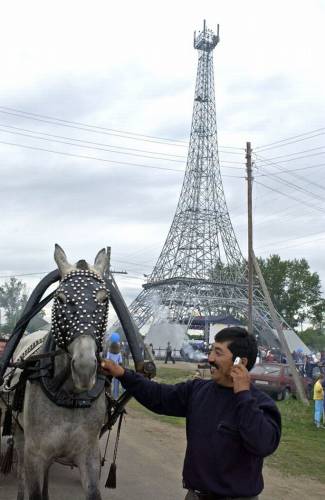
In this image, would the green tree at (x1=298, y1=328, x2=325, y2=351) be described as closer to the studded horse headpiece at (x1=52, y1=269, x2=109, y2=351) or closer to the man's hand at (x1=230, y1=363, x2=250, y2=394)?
the studded horse headpiece at (x1=52, y1=269, x2=109, y2=351)

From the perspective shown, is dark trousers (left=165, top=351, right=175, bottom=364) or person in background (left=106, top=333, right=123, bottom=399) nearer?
person in background (left=106, top=333, right=123, bottom=399)

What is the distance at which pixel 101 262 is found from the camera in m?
4.86

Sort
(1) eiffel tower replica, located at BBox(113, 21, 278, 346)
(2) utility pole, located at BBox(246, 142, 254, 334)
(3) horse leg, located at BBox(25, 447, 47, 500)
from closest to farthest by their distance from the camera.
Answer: (3) horse leg, located at BBox(25, 447, 47, 500), (2) utility pole, located at BBox(246, 142, 254, 334), (1) eiffel tower replica, located at BBox(113, 21, 278, 346)

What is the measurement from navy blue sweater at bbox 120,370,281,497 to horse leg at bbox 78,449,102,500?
4.17 ft

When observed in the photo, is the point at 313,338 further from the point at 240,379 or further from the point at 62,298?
the point at 240,379

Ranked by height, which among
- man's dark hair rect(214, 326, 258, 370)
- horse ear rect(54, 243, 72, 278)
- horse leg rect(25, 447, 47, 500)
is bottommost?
horse leg rect(25, 447, 47, 500)

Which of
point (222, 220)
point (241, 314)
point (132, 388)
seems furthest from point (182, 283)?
point (132, 388)

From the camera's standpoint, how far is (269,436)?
2967 millimetres

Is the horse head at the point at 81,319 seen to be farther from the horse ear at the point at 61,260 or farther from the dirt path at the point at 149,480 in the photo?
the dirt path at the point at 149,480

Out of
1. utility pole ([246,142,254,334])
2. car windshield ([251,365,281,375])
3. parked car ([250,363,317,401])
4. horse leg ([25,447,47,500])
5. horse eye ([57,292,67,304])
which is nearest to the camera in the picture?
horse eye ([57,292,67,304])

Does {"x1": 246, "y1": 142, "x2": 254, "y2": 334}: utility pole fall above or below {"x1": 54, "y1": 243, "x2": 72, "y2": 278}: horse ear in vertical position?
above

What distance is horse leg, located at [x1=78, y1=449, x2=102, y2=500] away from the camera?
437 centimetres

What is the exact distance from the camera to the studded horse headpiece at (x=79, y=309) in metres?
4.06

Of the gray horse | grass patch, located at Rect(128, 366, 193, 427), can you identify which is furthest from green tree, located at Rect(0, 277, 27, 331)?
the gray horse
